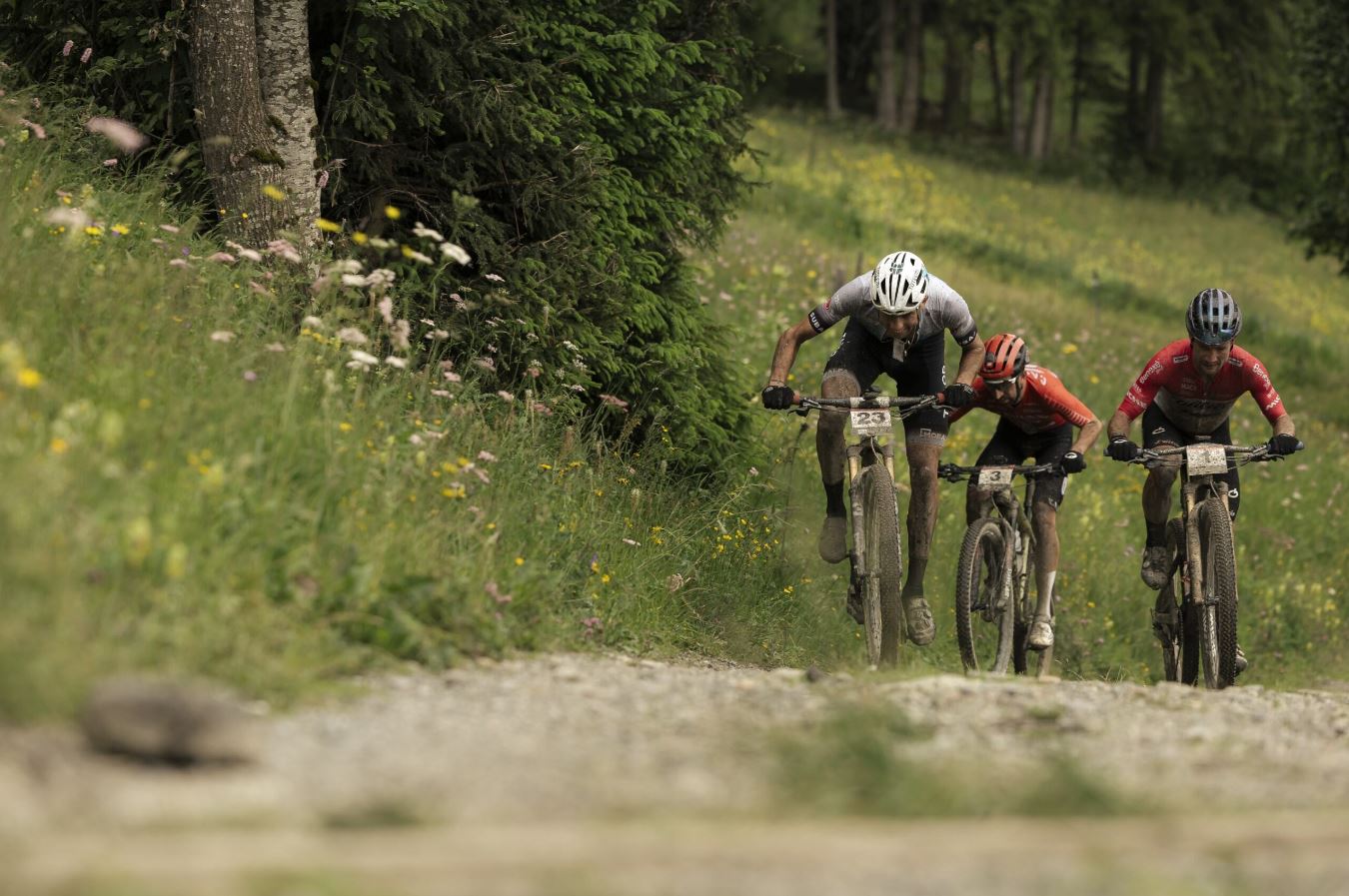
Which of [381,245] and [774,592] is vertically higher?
[381,245]

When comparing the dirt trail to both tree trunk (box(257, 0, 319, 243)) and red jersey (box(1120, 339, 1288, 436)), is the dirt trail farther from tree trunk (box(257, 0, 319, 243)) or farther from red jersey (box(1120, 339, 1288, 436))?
red jersey (box(1120, 339, 1288, 436))

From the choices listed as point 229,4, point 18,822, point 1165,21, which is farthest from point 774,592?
point 1165,21

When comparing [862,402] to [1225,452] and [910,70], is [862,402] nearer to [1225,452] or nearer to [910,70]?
[1225,452]

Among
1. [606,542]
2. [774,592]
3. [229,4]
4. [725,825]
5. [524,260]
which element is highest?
[229,4]

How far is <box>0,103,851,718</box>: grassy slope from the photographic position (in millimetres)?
4797

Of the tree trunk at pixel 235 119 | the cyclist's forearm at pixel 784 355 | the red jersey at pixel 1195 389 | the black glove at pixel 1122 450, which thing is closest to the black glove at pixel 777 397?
the cyclist's forearm at pixel 784 355

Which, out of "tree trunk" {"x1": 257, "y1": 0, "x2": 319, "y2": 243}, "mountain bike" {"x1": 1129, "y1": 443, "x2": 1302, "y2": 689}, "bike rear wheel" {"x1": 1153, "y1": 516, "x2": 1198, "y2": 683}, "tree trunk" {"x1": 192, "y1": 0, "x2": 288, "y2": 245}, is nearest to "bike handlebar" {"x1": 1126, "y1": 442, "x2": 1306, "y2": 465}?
"mountain bike" {"x1": 1129, "y1": 443, "x2": 1302, "y2": 689}

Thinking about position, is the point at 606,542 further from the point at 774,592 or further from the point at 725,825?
the point at 725,825

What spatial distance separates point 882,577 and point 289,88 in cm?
423

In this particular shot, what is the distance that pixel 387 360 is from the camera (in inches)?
275

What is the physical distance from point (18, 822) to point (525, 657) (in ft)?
9.55

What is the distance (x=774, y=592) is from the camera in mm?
10273

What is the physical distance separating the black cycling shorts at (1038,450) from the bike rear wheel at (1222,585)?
93 centimetres

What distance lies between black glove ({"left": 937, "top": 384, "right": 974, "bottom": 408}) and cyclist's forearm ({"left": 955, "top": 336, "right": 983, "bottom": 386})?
9 centimetres
